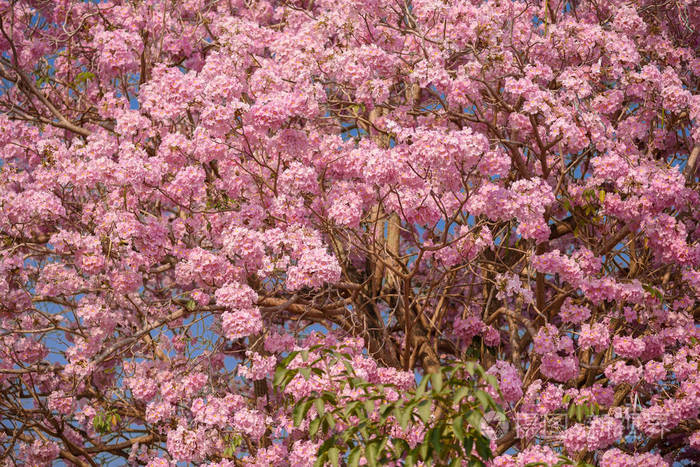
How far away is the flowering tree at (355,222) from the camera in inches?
270

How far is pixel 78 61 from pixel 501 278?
210 inches

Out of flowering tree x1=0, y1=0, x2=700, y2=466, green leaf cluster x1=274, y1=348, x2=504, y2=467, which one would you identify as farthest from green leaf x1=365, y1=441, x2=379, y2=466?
flowering tree x1=0, y1=0, x2=700, y2=466

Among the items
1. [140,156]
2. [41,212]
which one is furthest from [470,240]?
[41,212]

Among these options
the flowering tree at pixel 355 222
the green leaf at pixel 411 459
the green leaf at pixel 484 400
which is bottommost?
the green leaf at pixel 411 459

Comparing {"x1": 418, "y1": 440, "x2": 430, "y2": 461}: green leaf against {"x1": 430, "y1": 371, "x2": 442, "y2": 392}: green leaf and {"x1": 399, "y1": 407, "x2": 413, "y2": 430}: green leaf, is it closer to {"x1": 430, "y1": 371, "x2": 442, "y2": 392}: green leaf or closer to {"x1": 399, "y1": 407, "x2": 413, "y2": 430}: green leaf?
{"x1": 399, "y1": 407, "x2": 413, "y2": 430}: green leaf

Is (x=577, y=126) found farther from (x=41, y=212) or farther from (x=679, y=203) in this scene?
(x=41, y=212)

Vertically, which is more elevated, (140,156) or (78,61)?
(78,61)

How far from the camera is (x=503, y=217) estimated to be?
21.9 ft

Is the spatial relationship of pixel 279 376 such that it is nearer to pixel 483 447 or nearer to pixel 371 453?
pixel 371 453

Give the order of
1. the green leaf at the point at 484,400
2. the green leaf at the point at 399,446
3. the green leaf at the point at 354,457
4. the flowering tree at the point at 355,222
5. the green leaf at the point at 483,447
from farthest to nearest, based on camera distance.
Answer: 1. the flowering tree at the point at 355,222
2. the green leaf at the point at 399,446
3. the green leaf at the point at 354,457
4. the green leaf at the point at 483,447
5. the green leaf at the point at 484,400

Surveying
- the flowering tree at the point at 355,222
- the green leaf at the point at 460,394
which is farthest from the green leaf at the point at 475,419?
the flowering tree at the point at 355,222

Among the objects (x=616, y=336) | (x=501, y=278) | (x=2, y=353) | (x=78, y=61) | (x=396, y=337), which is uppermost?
(x=78, y=61)

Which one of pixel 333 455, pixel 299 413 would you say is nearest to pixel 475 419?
pixel 333 455

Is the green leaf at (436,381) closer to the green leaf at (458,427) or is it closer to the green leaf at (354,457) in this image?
the green leaf at (458,427)
